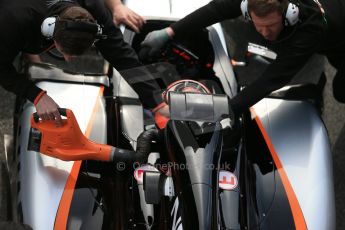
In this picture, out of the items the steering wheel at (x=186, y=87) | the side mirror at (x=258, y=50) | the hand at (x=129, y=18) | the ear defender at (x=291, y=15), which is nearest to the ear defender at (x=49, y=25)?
the steering wheel at (x=186, y=87)

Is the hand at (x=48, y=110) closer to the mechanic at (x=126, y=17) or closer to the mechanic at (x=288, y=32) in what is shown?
the mechanic at (x=126, y=17)

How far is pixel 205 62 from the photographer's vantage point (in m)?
3.62

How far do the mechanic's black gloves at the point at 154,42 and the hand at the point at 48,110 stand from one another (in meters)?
0.71

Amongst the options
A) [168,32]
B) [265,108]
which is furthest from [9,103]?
[265,108]

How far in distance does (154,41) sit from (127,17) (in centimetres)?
23

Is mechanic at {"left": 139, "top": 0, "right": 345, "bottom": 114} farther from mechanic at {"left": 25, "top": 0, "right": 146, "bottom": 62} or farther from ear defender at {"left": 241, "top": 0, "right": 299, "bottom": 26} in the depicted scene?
mechanic at {"left": 25, "top": 0, "right": 146, "bottom": 62}

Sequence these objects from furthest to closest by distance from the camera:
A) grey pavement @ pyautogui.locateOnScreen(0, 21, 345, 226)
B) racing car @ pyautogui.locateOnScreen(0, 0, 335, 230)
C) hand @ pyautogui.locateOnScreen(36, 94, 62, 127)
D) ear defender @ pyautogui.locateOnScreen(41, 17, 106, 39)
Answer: grey pavement @ pyautogui.locateOnScreen(0, 21, 345, 226) < hand @ pyautogui.locateOnScreen(36, 94, 62, 127) < ear defender @ pyautogui.locateOnScreen(41, 17, 106, 39) < racing car @ pyautogui.locateOnScreen(0, 0, 335, 230)

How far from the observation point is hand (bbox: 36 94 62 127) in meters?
2.89

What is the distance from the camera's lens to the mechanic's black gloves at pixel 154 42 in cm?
344

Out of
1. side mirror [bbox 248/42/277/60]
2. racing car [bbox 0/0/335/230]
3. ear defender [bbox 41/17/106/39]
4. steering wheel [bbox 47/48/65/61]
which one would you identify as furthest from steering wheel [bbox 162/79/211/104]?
steering wheel [bbox 47/48/65/61]

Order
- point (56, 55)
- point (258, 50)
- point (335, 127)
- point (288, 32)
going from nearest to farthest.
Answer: point (288, 32) → point (258, 50) → point (56, 55) → point (335, 127)

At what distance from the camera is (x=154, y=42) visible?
11.3 feet

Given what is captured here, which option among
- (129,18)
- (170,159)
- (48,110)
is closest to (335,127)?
(129,18)

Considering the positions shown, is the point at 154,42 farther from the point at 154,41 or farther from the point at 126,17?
the point at 126,17
